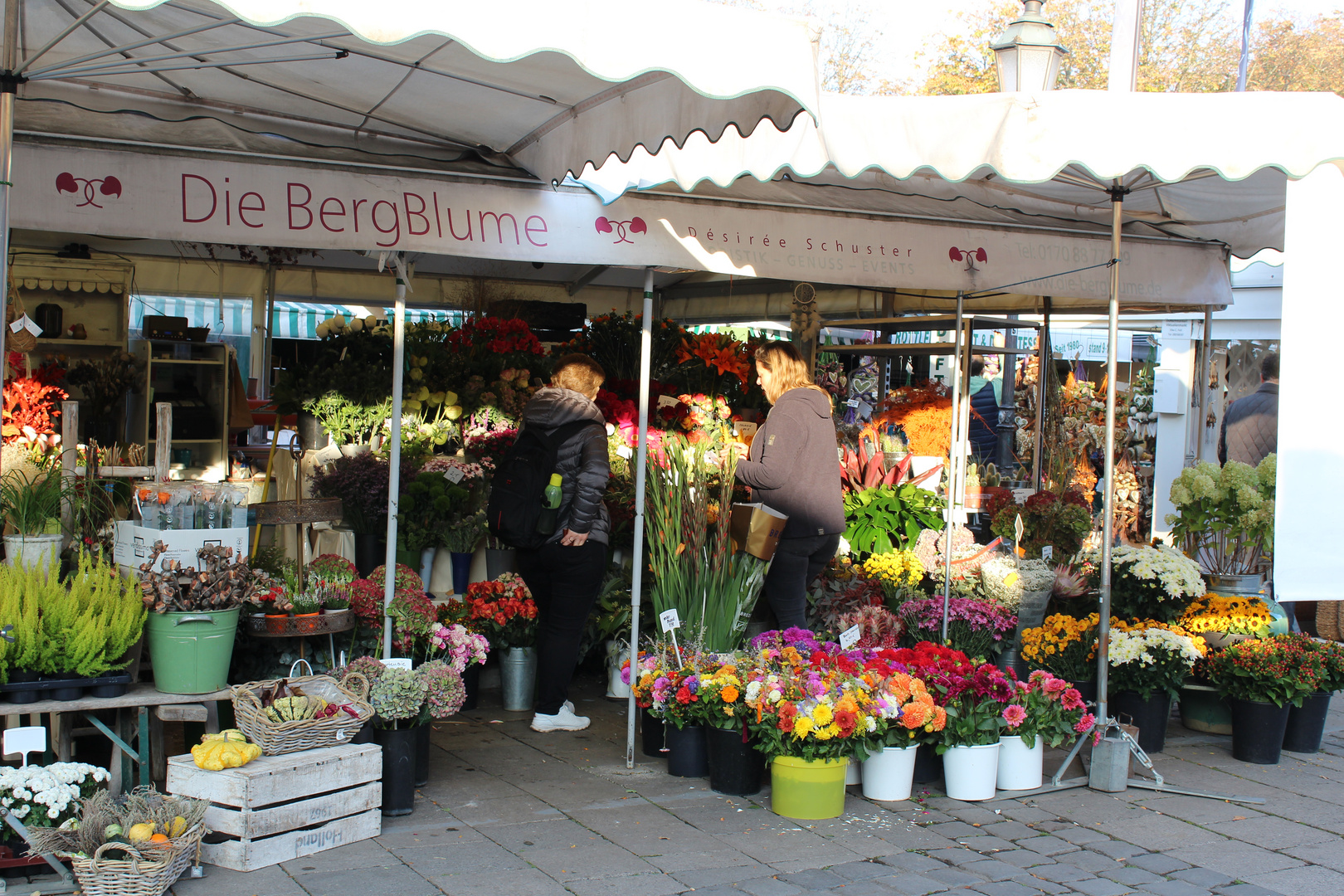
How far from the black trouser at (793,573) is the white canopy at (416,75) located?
6.10 ft

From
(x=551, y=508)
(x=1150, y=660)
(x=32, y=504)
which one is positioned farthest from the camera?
(x=1150, y=660)

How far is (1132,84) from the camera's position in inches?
195

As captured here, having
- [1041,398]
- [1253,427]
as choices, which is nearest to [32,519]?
[1041,398]

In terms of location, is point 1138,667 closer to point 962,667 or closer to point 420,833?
point 962,667

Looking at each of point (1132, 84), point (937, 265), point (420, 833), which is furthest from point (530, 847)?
point (1132, 84)

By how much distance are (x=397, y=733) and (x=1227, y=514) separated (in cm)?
406

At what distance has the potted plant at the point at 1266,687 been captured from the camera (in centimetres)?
460

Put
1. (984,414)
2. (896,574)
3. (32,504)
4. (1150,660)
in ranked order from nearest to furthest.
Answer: (32,504), (1150,660), (896,574), (984,414)

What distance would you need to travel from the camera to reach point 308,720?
11.0 ft

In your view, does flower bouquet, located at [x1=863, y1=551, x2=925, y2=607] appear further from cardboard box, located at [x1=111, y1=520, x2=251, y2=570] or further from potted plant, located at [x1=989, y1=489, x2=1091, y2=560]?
cardboard box, located at [x1=111, y1=520, x2=251, y2=570]

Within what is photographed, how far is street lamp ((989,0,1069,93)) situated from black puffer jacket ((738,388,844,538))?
1.51 m

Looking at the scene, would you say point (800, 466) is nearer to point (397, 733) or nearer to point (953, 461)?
point (953, 461)

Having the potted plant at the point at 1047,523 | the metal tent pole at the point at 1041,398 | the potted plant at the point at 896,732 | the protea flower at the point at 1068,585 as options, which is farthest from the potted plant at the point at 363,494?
the metal tent pole at the point at 1041,398

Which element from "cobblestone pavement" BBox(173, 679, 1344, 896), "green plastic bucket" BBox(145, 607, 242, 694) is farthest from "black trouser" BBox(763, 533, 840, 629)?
"green plastic bucket" BBox(145, 607, 242, 694)
